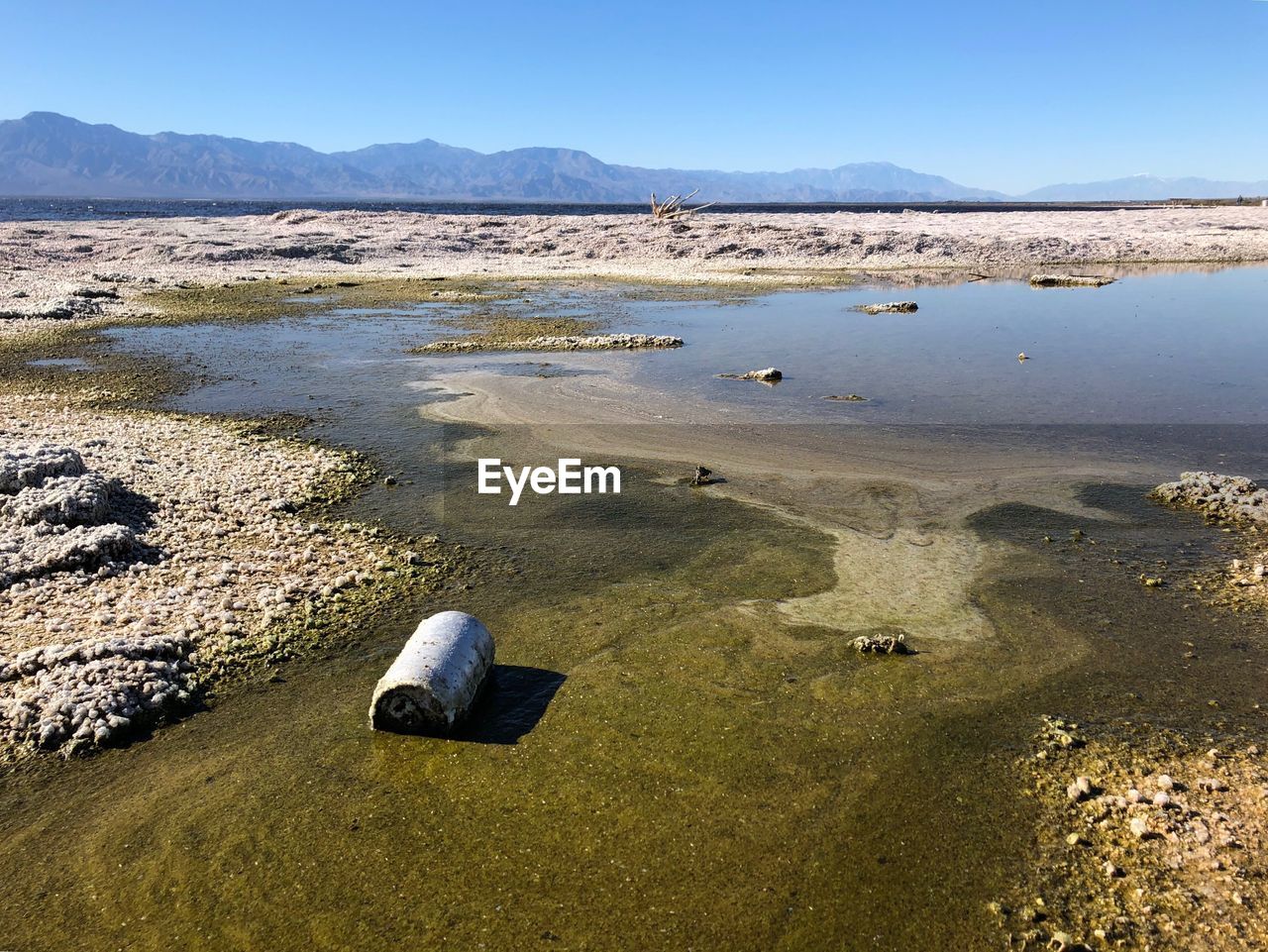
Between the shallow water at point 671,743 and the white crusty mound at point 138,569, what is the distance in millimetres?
615

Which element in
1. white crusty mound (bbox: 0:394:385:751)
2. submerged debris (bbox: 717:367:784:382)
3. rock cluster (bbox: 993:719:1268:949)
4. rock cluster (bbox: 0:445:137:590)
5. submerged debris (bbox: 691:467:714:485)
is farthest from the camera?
submerged debris (bbox: 717:367:784:382)

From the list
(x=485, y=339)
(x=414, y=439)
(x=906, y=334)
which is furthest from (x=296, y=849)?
(x=906, y=334)

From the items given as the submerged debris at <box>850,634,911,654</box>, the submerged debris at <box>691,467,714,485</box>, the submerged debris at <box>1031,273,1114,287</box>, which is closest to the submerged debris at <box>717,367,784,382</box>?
the submerged debris at <box>691,467,714,485</box>

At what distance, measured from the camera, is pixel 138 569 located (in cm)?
865

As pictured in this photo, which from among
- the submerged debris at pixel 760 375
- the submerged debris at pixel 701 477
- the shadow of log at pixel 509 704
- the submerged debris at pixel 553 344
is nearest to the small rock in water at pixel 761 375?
the submerged debris at pixel 760 375

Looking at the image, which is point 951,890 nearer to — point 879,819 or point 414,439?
point 879,819

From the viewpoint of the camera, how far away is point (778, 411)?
620 inches

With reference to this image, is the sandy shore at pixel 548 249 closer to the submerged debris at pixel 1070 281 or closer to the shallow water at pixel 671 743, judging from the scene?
the submerged debris at pixel 1070 281

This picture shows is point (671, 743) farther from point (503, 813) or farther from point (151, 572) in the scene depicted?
point (151, 572)

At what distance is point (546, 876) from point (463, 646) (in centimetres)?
212

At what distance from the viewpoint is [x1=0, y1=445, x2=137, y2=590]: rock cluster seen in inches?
336

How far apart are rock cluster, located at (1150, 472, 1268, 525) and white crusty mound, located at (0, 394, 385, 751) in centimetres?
1006

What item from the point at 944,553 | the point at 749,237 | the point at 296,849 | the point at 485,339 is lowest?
the point at 296,849

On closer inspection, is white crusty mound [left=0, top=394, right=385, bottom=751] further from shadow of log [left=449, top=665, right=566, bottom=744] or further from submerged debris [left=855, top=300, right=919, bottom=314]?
submerged debris [left=855, top=300, right=919, bottom=314]
